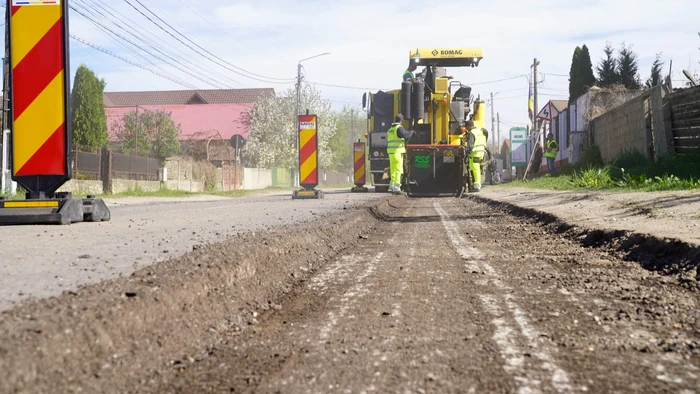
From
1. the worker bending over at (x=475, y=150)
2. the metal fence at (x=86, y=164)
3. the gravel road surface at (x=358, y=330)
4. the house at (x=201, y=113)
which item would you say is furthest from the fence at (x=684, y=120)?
the house at (x=201, y=113)

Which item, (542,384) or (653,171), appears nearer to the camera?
(542,384)

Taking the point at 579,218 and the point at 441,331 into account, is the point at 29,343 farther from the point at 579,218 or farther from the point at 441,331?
the point at 579,218

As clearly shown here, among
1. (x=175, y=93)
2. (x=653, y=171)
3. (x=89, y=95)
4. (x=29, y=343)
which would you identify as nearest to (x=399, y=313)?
(x=29, y=343)

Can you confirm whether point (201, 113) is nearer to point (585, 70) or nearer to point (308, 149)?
point (585, 70)

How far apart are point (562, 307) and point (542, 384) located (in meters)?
1.46

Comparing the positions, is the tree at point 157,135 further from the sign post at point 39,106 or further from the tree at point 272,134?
the sign post at point 39,106

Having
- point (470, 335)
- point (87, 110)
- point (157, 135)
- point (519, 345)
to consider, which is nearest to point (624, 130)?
point (470, 335)

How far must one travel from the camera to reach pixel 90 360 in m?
2.67

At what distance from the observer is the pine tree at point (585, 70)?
36.2 m

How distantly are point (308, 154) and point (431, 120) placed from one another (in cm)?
418

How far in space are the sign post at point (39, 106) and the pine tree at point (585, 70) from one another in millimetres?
32087

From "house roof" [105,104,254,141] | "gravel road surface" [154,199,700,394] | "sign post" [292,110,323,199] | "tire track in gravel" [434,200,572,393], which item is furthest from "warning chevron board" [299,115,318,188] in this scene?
"house roof" [105,104,254,141]

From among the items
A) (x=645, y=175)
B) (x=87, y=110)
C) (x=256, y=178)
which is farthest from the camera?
(x=256, y=178)

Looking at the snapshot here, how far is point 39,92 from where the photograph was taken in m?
7.68
